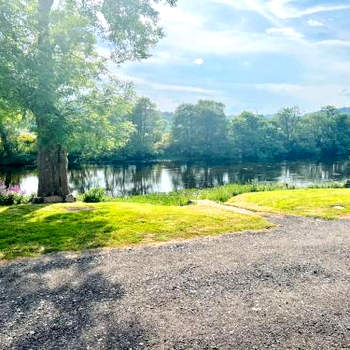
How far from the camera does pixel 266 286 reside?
11516 mm

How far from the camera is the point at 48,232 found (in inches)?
664

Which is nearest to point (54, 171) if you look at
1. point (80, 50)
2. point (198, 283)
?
point (80, 50)

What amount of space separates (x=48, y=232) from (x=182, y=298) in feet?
27.8

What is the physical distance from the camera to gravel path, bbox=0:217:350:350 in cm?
865

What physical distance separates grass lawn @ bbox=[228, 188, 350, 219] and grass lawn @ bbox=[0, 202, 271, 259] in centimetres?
396

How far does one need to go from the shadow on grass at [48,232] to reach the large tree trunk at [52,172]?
591cm

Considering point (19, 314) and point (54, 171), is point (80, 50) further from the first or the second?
point (19, 314)

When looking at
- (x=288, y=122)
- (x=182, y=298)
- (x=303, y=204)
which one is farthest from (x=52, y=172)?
(x=288, y=122)

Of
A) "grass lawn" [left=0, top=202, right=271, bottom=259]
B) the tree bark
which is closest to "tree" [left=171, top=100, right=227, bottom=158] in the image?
the tree bark

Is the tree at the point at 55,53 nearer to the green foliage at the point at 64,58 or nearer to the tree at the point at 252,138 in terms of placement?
the green foliage at the point at 64,58

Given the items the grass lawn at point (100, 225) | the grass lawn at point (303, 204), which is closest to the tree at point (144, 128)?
→ the grass lawn at point (303, 204)

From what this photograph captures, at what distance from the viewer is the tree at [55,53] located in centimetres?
2141

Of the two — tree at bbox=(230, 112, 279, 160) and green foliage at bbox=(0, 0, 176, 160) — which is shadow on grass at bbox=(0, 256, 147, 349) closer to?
green foliage at bbox=(0, 0, 176, 160)

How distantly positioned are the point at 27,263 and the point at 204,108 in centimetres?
11383
